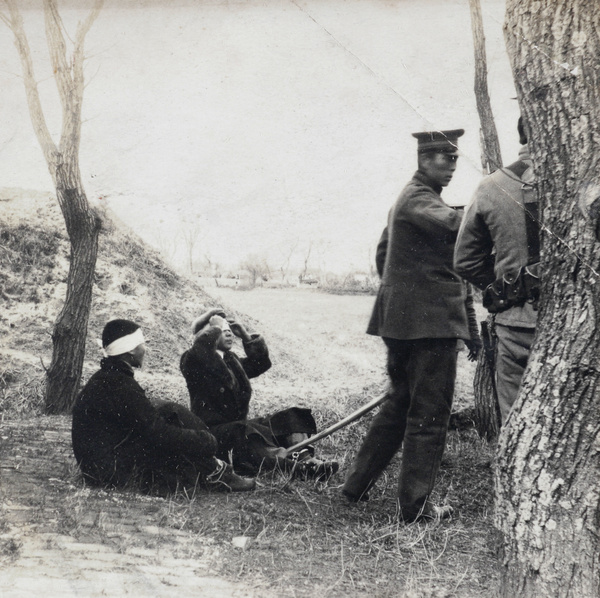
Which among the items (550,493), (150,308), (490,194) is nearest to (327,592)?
(550,493)

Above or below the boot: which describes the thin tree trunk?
above

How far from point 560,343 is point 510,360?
651 millimetres

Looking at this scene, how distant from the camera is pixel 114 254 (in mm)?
5523

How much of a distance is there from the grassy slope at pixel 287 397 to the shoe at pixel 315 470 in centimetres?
8

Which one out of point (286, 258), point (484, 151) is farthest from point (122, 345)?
point (484, 151)

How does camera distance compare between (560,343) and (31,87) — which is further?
(31,87)

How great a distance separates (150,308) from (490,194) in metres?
3.76

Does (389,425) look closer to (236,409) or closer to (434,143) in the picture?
(236,409)

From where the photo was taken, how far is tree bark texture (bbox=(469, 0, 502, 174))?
3.45 meters

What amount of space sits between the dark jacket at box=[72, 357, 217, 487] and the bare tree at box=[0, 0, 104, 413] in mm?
1586

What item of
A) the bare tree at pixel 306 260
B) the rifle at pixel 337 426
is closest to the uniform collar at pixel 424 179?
the rifle at pixel 337 426

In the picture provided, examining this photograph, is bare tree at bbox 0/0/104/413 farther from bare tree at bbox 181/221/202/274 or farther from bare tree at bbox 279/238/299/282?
bare tree at bbox 279/238/299/282

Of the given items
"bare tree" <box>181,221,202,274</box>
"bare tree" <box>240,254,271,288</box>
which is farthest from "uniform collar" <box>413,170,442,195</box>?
"bare tree" <box>181,221,202,274</box>

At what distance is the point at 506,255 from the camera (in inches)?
107
